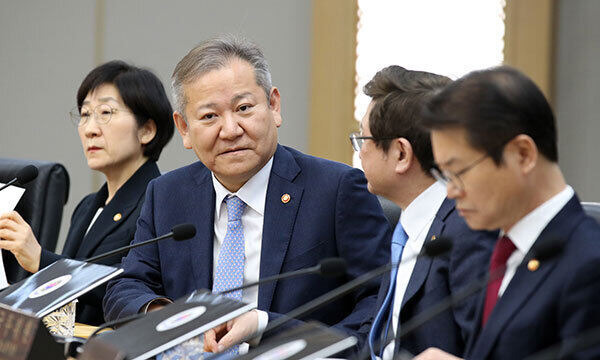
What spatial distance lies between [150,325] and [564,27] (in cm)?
311

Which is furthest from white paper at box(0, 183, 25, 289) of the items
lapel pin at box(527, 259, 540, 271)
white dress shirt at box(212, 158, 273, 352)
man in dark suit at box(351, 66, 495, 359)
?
lapel pin at box(527, 259, 540, 271)

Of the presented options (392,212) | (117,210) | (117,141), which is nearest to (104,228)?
(117,210)

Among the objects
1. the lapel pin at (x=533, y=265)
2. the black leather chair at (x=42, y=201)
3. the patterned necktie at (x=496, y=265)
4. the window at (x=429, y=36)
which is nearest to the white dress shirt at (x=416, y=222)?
the patterned necktie at (x=496, y=265)

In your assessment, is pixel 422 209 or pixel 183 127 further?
pixel 183 127

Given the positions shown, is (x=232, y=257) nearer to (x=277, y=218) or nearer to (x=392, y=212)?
(x=277, y=218)

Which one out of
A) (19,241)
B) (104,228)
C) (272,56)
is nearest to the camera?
(19,241)

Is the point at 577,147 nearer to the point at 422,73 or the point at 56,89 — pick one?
the point at 422,73

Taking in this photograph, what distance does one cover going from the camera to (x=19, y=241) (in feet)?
8.94

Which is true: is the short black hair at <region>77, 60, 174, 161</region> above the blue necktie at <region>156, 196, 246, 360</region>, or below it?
above

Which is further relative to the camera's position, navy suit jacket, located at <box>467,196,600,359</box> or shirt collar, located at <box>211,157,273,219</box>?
shirt collar, located at <box>211,157,273,219</box>

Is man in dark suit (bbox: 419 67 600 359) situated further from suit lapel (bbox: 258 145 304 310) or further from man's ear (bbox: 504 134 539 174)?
suit lapel (bbox: 258 145 304 310)

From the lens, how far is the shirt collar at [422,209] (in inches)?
82.2

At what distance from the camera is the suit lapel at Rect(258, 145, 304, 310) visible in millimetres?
2318

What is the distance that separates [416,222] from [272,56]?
266 cm
